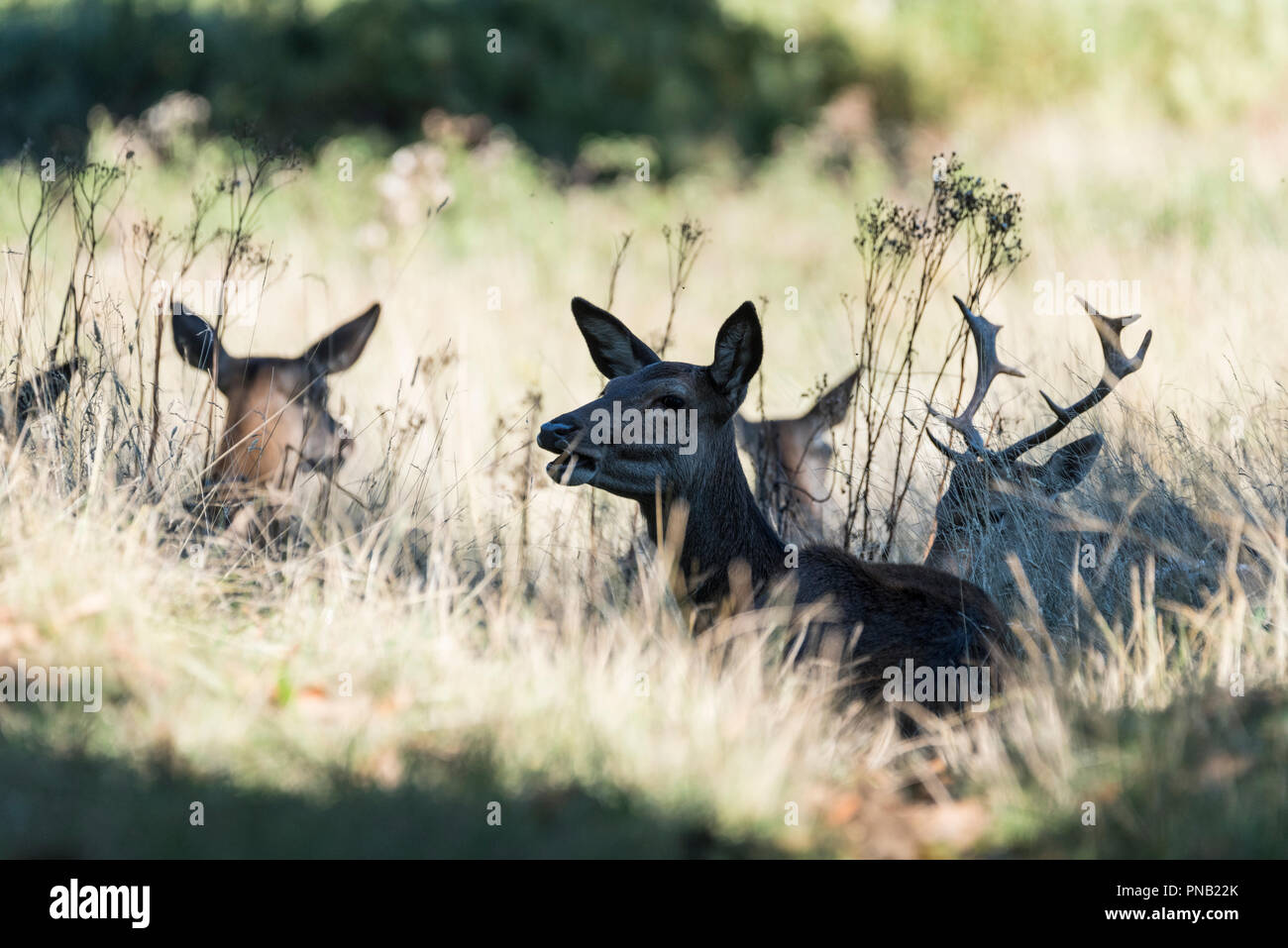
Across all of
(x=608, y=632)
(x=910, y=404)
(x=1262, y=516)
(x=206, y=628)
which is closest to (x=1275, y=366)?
(x=910, y=404)

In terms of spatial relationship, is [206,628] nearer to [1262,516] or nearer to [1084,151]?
[1262,516]

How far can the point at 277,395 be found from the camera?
23.6ft

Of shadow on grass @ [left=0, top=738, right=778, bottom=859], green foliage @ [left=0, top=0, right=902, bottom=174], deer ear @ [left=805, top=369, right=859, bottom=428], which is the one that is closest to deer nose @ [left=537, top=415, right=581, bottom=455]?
shadow on grass @ [left=0, top=738, right=778, bottom=859]

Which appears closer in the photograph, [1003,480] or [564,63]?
[1003,480]

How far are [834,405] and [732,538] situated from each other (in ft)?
6.97

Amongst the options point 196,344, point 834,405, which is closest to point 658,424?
point 834,405

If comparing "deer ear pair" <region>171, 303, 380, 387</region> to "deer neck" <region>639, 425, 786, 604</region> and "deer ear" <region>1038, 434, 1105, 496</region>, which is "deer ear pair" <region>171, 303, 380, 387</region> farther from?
"deer ear" <region>1038, 434, 1105, 496</region>

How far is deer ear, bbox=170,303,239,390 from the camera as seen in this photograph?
22.8ft

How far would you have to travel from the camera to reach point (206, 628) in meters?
4.95

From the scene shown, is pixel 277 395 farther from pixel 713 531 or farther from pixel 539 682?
pixel 539 682

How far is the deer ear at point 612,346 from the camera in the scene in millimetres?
6082

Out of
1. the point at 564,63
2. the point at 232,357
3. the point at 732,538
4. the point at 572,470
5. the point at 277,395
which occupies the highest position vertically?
the point at 564,63

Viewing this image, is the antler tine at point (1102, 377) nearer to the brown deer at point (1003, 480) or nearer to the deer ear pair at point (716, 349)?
the brown deer at point (1003, 480)
